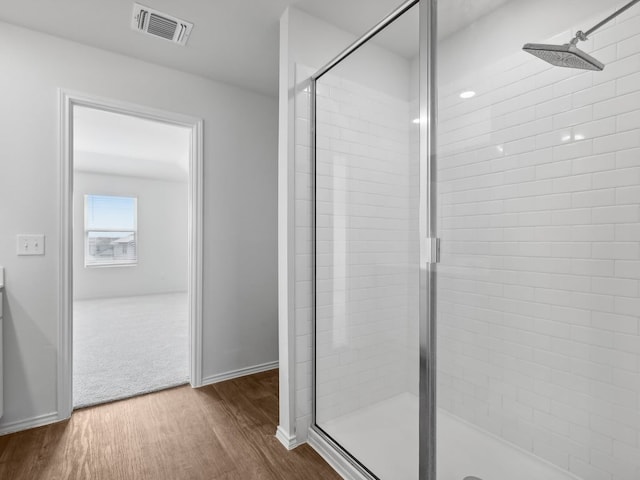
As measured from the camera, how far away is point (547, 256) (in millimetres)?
1217

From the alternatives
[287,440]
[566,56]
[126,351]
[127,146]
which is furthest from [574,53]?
[127,146]

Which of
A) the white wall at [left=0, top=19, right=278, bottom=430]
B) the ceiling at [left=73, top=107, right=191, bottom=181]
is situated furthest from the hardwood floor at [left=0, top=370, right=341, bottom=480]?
the ceiling at [left=73, top=107, right=191, bottom=181]

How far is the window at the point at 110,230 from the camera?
21.4 ft

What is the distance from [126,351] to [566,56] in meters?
4.06

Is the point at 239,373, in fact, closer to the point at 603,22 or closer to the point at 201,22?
the point at 201,22

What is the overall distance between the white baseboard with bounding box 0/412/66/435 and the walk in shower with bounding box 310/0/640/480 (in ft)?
6.85

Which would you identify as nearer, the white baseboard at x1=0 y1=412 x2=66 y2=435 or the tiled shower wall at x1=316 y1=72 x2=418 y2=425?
the tiled shower wall at x1=316 y1=72 x2=418 y2=425

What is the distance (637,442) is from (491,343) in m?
0.48

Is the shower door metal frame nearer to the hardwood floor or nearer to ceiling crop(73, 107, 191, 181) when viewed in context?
the hardwood floor

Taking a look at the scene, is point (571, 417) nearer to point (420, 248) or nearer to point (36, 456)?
point (420, 248)

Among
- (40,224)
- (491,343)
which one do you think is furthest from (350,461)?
(40,224)

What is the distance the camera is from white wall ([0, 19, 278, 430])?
81.7 inches

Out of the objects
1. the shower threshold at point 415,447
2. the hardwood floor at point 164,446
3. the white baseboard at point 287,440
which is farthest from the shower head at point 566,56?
the white baseboard at point 287,440

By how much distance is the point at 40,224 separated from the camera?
2.15 metres
